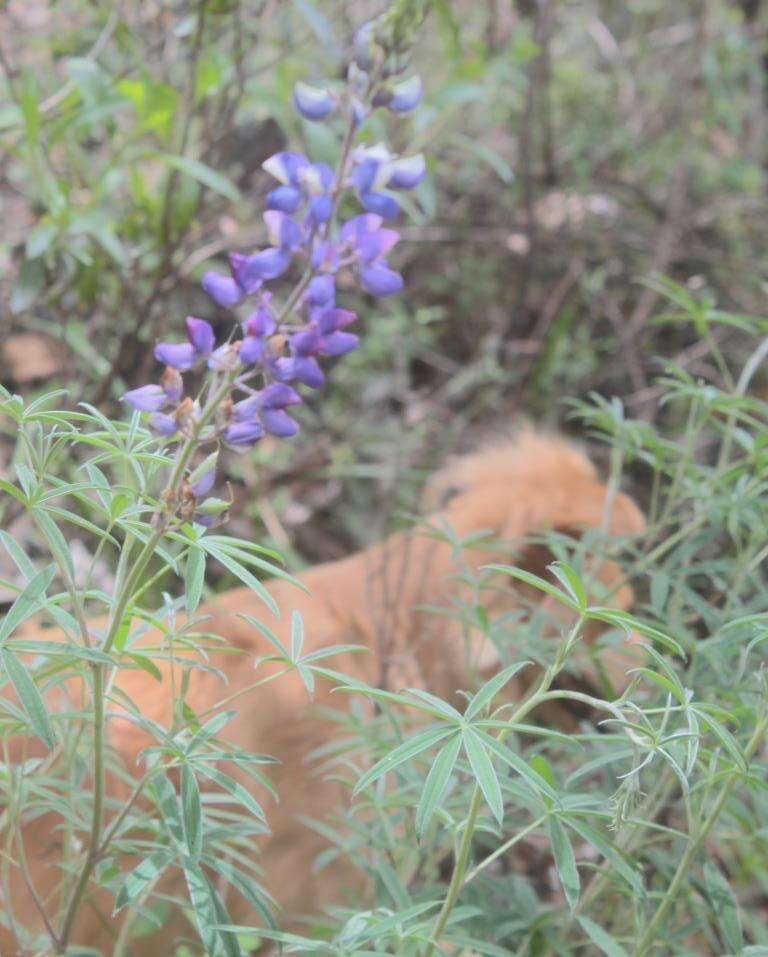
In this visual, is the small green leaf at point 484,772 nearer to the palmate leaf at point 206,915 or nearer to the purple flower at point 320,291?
the palmate leaf at point 206,915

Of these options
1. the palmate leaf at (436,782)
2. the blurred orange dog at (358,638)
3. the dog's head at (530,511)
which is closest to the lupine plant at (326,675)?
the palmate leaf at (436,782)

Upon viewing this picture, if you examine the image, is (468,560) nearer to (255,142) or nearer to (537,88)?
(255,142)

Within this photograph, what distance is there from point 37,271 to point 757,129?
4.05 metres

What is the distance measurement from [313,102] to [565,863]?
93 cm

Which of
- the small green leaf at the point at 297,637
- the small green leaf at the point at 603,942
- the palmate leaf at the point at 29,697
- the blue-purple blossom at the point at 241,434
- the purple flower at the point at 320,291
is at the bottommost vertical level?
the small green leaf at the point at 603,942

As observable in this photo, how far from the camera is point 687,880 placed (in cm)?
149

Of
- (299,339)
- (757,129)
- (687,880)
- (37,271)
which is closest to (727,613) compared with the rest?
(687,880)

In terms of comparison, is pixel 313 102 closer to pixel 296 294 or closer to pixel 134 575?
pixel 296 294

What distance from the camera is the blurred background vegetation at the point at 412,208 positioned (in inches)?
101

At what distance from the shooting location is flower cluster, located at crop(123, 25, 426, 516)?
3.69 feet

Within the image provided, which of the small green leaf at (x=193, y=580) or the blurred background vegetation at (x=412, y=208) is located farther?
the blurred background vegetation at (x=412, y=208)

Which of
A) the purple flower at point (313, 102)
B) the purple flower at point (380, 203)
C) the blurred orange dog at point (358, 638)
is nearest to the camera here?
the purple flower at point (380, 203)

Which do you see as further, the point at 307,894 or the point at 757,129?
the point at 757,129

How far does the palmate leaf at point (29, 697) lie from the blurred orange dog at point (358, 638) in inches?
37.1
